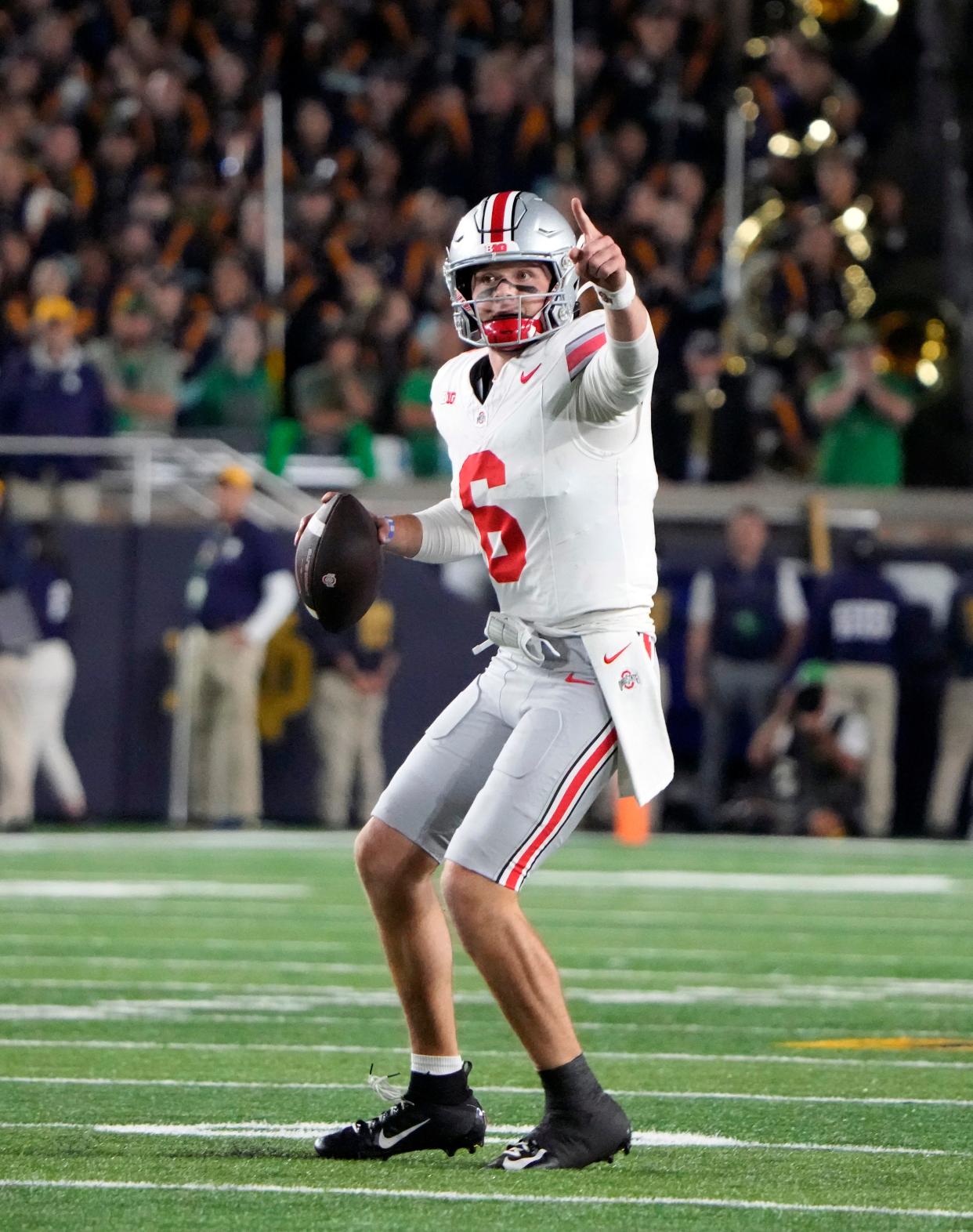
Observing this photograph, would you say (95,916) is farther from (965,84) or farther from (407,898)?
(965,84)

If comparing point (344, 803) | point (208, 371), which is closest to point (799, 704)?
point (344, 803)

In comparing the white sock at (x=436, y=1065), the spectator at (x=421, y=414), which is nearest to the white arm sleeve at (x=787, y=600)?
the spectator at (x=421, y=414)

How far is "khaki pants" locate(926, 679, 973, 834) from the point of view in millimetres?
15133

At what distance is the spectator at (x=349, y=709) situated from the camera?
15125mm

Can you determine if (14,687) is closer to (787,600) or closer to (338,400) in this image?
(338,400)

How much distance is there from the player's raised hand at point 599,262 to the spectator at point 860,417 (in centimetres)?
1122

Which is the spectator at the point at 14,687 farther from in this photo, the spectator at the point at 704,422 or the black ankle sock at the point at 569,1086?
the black ankle sock at the point at 569,1086

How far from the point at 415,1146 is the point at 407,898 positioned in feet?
1.56

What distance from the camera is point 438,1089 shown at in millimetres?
4840

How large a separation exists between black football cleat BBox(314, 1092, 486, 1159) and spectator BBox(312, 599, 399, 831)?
10.2m

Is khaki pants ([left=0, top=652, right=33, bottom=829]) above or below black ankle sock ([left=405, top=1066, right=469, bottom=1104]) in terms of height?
below

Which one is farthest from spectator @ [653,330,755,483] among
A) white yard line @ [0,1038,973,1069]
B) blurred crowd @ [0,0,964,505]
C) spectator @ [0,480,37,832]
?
white yard line @ [0,1038,973,1069]

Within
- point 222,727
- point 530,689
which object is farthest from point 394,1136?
point 222,727

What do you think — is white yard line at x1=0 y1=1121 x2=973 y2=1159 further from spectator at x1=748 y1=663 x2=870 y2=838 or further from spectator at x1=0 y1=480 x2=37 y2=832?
spectator at x1=748 y1=663 x2=870 y2=838
